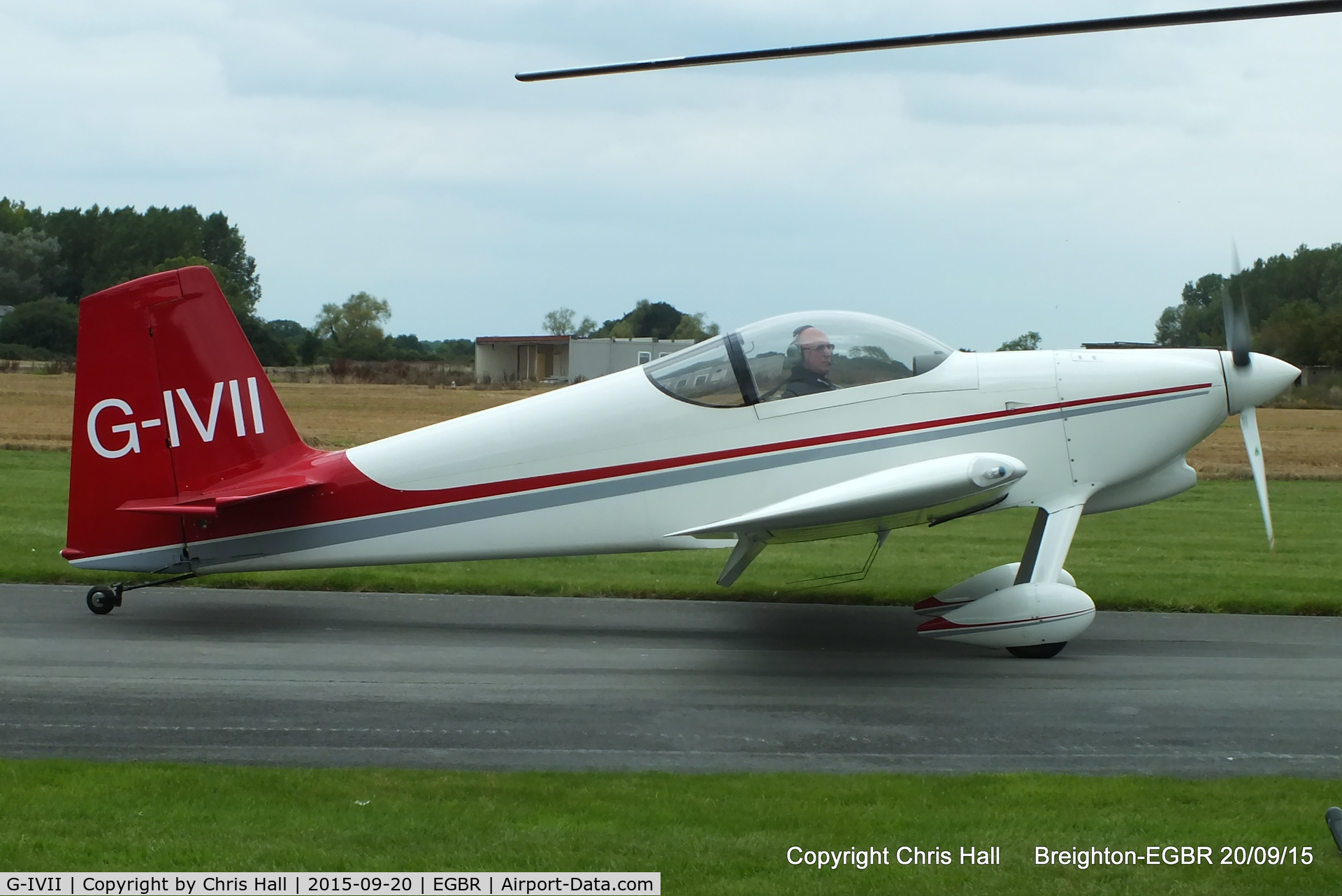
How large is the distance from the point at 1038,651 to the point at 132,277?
91629 mm

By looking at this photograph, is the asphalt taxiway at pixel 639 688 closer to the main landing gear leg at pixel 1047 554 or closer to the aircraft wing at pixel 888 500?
the main landing gear leg at pixel 1047 554

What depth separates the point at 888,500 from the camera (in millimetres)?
8242

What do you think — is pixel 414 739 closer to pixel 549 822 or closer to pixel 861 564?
pixel 549 822

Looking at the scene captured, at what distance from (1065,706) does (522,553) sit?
4146mm

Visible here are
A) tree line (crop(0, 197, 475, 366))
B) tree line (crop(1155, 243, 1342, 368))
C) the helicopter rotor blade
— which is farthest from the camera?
tree line (crop(0, 197, 475, 366))

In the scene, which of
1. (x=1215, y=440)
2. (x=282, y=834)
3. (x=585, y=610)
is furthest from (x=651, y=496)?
(x=1215, y=440)

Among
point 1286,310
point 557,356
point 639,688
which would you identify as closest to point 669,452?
point 639,688

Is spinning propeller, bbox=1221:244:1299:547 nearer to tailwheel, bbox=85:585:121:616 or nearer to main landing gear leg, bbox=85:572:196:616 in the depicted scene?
main landing gear leg, bbox=85:572:196:616

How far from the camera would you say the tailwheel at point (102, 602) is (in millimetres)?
9922

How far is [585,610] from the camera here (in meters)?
10.8

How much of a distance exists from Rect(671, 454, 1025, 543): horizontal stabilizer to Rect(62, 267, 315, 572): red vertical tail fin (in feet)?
13.4

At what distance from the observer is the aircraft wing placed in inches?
324

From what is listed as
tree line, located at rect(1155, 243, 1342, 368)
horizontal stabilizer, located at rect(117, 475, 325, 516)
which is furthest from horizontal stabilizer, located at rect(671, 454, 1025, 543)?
tree line, located at rect(1155, 243, 1342, 368)

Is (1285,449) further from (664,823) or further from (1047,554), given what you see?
(664,823)
